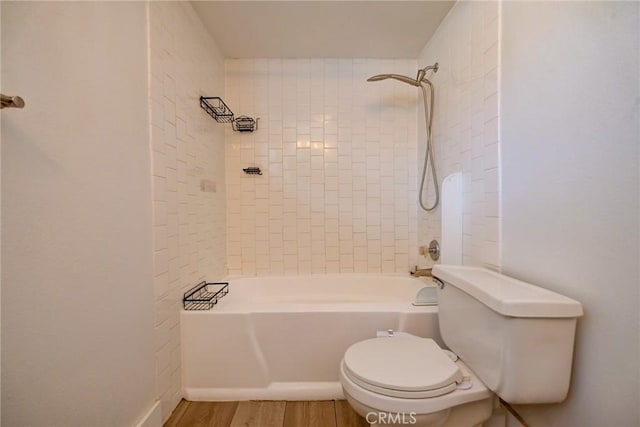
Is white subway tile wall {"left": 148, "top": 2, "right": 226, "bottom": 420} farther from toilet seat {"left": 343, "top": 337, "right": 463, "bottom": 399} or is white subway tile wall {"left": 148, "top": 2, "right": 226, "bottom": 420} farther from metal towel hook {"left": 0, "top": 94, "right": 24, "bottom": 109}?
toilet seat {"left": 343, "top": 337, "right": 463, "bottom": 399}

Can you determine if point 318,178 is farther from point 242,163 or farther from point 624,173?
point 624,173

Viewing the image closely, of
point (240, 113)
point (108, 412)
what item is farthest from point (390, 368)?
point (240, 113)

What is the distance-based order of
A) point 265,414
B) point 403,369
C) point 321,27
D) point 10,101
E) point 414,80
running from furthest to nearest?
point 414,80
point 321,27
point 265,414
point 403,369
point 10,101

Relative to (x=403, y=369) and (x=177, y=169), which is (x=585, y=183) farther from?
(x=177, y=169)

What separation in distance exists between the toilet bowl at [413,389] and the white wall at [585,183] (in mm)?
243

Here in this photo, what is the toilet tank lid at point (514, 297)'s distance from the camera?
78 centimetres

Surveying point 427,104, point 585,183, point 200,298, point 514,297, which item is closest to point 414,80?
point 427,104

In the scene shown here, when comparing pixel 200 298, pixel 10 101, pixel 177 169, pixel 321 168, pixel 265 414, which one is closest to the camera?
pixel 10 101

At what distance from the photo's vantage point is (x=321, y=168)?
221 centimetres

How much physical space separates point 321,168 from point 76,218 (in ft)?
5.27


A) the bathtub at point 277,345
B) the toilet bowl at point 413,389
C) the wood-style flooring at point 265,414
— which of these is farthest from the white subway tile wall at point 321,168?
the toilet bowl at point 413,389

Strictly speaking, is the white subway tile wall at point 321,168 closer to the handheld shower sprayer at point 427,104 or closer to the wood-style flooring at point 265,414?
the handheld shower sprayer at point 427,104

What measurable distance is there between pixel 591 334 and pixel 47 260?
5.09ft

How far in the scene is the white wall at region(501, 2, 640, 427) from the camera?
0.69 m
